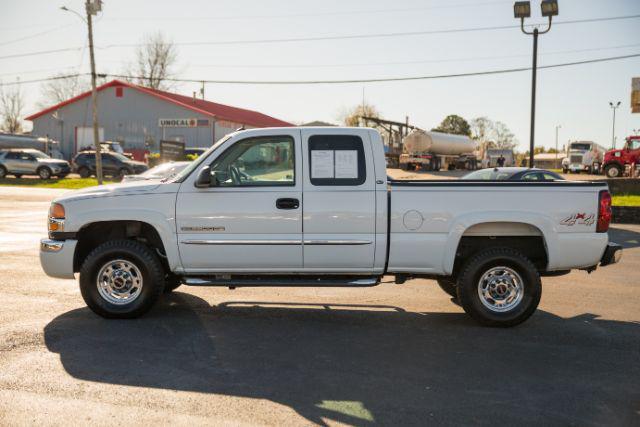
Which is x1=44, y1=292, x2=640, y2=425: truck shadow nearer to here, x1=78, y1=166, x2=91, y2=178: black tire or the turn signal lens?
the turn signal lens

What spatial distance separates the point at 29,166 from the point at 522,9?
2949cm

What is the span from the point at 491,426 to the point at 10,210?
1970 cm

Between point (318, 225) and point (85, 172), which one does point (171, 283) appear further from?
point (85, 172)

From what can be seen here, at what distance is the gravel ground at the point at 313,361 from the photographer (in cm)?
412

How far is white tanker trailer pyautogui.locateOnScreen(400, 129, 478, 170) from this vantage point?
4341 cm

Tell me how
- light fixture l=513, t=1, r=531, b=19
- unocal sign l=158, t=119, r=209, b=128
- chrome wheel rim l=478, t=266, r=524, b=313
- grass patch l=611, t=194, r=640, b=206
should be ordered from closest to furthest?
chrome wheel rim l=478, t=266, r=524, b=313 < grass patch l=611, t=194, r=640, b=206 < light fixture l=513, t=1, r=531, b=19 < unocal sign l=158, t=119, r=209, b=128

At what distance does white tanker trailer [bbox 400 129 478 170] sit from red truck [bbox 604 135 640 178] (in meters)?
11.9

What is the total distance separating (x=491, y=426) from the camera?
391 cm

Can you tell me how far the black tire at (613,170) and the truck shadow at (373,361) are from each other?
32.3 metres

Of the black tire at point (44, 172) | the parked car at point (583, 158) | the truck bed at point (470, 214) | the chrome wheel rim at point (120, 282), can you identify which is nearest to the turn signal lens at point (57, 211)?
the chrome wheel rim at point (120, 282)

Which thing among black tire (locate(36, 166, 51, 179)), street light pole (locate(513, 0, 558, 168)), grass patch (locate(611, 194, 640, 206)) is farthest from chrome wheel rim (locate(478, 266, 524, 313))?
black tire (locate(36, 166, 51, 179))

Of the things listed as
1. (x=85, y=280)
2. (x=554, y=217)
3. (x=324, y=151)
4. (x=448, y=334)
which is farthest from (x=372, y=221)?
(x=85, y=280)

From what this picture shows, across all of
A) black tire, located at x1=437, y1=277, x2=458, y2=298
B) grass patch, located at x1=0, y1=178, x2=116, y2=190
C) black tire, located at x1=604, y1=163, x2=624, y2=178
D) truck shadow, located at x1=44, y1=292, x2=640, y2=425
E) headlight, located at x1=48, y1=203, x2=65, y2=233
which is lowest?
truck shadow, located at x1=44, y1=292, x2=640, y2=425

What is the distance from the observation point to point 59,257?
6414mm
